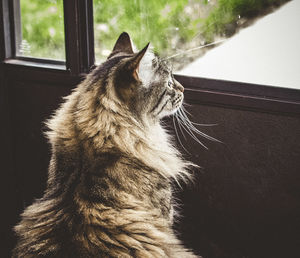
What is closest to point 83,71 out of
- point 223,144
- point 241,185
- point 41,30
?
point 41,30

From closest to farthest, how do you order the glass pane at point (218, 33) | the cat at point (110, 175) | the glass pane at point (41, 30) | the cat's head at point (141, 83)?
the cat at point (110, 175)
the cat's head at point (141, 83)
the glass pane at point (218, 33)
the glass pane at point (41, 30)

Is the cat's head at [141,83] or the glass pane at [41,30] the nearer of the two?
the cat's head at [141,83]

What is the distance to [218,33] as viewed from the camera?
1.62 metres

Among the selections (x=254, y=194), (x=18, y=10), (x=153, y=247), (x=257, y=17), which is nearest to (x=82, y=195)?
(x=153, y=247)

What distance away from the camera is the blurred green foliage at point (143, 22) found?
1.60 m

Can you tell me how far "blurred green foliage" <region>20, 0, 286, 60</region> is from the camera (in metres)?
1.60

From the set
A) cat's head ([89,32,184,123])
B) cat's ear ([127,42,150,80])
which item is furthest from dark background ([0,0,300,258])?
cat's ear ([127,42,150,80])

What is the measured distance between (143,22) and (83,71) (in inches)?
16.8

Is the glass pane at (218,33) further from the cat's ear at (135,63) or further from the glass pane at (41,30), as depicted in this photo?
the cat's ear at (135,63)

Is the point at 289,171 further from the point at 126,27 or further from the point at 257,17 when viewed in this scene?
the point at 126,27

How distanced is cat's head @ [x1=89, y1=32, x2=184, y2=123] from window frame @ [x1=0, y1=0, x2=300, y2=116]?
229 mm

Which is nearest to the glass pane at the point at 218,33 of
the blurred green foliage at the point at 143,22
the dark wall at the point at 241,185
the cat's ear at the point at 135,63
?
the blurred green foliage at the point at 143,22

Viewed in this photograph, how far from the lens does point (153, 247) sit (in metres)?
1.17

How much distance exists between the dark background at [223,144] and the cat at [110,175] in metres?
0.37
